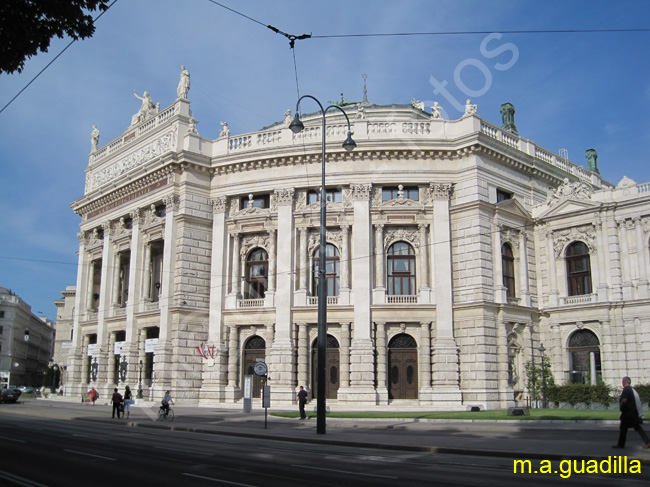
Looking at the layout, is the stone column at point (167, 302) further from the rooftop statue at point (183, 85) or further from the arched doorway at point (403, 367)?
the arched doorway at point (403, 367)

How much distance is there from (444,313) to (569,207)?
12.0m

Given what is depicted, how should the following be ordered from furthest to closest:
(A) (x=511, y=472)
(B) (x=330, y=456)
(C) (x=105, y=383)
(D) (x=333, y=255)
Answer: (C) (x=105, y=383) < (D) (x=333, y=255) < (B) (x=330, y=456) < (A) (x=511, y=472)

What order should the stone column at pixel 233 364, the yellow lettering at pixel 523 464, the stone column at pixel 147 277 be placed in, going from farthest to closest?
the stone column at pixel 147 277
the stone column at pixel 233 364
the yellow lettering at pixel 523 464

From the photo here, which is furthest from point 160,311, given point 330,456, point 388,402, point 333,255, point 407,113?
point 330,456

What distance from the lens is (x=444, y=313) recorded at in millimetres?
39562

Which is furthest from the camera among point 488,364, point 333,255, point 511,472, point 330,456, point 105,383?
point 105,383

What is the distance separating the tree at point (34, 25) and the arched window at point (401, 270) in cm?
2943

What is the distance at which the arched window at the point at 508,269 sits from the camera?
4222 cm

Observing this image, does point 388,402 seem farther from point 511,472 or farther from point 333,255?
point 511,472

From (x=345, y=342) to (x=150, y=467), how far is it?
26172 millimetres

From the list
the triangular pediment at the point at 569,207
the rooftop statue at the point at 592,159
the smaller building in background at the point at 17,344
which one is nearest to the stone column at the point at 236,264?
the triangular pediment at the point at 569,207

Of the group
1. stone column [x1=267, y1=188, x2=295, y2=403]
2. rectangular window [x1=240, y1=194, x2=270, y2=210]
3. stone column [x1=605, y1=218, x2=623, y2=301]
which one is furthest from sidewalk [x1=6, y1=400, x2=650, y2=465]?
rectangular window [x1=240, y1=194, x2=270, y2=210]

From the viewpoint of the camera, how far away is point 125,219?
52.5 metres

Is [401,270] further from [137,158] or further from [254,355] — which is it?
[137,158]
